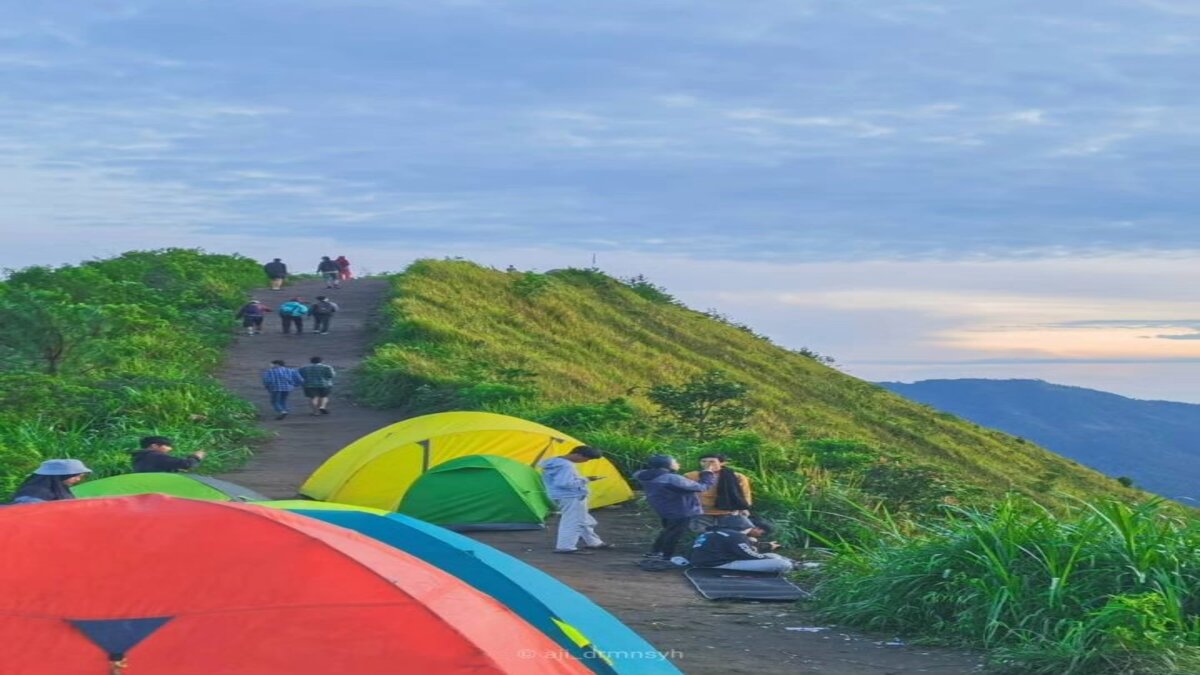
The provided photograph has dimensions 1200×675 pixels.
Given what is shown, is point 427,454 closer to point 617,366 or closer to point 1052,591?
point 1052,591

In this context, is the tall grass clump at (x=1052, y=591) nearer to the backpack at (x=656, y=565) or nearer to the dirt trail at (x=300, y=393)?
the backpack at (x=656, y=565)

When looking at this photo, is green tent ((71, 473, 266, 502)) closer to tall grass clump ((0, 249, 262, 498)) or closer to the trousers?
the trousers

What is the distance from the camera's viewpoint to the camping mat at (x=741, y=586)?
1157cm

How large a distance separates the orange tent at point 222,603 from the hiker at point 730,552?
6.21 m

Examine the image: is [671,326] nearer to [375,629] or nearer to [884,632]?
[884,632]

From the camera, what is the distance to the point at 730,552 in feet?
42.2

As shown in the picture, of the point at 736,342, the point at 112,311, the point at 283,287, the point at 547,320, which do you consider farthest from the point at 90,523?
the point at 736,342

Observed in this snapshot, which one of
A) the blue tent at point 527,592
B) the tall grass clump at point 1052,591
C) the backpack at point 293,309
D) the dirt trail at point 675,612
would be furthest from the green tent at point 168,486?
the backpack at point 293,309

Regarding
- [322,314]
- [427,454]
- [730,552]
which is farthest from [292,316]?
[730,552]

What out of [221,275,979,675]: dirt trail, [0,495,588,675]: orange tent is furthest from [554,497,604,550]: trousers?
[0,495,588,675]: orange tent

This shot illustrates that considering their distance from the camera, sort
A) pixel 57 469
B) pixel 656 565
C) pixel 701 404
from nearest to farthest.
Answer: pixel 57 469, pixel 656 565, pixel 701 404

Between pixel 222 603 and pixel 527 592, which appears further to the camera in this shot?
pixel 527 592

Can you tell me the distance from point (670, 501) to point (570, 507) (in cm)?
114

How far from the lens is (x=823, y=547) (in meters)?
14.0
